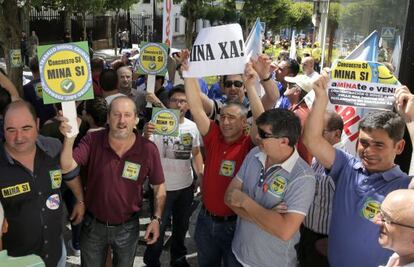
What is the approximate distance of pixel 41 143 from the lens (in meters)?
2.80

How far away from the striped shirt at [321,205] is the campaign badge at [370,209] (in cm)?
57

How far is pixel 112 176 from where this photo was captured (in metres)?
3.04

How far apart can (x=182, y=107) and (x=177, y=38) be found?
142ft

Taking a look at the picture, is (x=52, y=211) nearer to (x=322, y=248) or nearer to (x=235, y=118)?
(x=235, y=118)

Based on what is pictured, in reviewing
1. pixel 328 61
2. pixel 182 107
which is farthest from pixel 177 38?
pixel 182 107

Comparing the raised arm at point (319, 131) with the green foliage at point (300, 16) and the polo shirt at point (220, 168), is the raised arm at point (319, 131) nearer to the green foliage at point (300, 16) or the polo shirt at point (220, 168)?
the polo shirt at point (220, 168)

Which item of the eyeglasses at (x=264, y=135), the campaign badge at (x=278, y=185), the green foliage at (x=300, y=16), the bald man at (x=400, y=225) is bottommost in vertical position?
the campaign badge at (x=278, y=185)

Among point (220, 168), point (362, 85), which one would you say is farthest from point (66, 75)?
point (362, 85)

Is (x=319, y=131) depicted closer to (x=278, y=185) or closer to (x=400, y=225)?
(x=278, y=185)

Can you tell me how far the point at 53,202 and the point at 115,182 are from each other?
18.2 inches

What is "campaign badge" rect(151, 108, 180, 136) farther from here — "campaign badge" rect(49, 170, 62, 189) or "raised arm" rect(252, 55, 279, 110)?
"campaign badge" rect(49, 170, 62, 189)

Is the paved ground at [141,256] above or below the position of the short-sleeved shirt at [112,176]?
below

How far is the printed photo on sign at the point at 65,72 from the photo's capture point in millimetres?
2773

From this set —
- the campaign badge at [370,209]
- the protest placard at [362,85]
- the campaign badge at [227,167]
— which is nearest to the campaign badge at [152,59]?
the campaign badge at [227,167]
